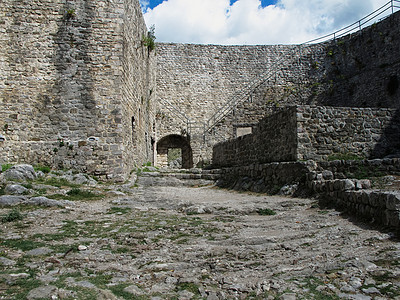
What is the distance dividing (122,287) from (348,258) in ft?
7.61

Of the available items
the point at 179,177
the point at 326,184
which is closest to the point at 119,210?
the point at 326,184

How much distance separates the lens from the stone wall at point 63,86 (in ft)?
35.8

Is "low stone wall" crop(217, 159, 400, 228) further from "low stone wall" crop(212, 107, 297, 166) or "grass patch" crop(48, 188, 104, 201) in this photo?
"grass patch" crop(48, 188, 104, 201)

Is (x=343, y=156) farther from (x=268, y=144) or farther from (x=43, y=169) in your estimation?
(x=43, y=169)

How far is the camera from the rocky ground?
2922 millimetres

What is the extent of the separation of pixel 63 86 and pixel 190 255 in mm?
9068

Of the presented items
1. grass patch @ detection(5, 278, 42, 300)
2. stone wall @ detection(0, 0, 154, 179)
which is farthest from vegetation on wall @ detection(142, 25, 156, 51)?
grass patch @ detection(5, 278, 42, 300)

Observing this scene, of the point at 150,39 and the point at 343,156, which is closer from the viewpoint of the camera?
the point at 343,156

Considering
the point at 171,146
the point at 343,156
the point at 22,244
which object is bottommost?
the point at 22,244

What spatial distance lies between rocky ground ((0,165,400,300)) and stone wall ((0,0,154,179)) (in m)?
4.64

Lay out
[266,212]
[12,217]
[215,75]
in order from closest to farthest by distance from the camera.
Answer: [12,217] → [266,212] → [215,75]

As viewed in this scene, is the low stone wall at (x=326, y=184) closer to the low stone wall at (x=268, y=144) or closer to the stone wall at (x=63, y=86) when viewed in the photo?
the low stone wall at (x=268, y=144)

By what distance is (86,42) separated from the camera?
37.1ft

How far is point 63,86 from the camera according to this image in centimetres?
1114
